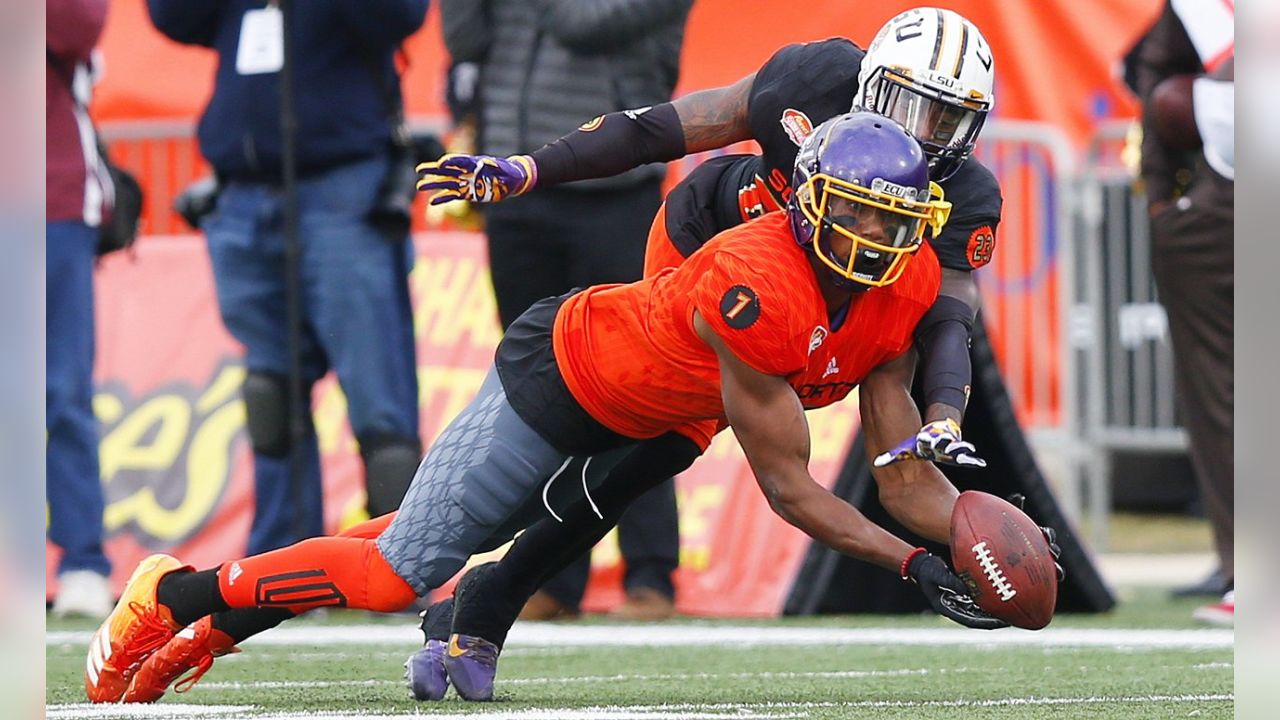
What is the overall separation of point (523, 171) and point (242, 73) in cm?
263

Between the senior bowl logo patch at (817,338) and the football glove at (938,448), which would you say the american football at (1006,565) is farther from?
the senior bowl logo patch at (817,338)

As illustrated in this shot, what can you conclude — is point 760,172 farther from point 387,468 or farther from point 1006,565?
point 387,468

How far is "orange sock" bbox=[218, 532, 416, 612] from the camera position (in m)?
4.60

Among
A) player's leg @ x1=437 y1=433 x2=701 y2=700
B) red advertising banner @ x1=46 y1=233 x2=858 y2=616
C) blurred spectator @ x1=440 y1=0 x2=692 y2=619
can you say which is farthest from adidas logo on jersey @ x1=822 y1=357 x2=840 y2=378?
red advertising banner @ x1=46 y1=233 x2=858 y2=616

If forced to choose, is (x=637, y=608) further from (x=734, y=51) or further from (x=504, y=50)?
(x=734, y=51)

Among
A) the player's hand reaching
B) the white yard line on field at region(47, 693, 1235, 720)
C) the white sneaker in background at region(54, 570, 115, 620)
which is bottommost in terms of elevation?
the white sneaker in background at region(54, 570, 115, 620)

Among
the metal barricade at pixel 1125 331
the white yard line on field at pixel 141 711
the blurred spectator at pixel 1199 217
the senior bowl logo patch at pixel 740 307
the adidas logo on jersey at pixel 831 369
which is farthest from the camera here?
the metal barricade at pixel 1125 331

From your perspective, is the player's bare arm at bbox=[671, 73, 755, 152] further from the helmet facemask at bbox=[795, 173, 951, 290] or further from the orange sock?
the orange sock

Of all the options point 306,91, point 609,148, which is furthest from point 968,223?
point 306,91

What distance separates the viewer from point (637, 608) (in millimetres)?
7055

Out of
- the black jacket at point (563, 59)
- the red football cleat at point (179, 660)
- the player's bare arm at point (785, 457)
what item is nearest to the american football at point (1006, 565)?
the player's bare arm at point (785, 457)

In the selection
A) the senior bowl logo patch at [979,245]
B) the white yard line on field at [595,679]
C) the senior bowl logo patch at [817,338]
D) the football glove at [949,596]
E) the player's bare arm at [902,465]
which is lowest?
the white yard line on field at [595,679]

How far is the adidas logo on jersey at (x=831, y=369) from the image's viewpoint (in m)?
4.52

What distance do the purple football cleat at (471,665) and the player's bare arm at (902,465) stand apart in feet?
3.19
